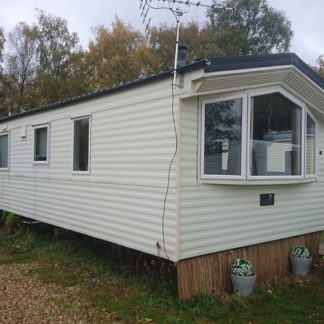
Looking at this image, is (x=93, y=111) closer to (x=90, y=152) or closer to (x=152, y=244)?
(x=90, y=152)

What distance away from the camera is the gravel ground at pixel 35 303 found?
435 cm

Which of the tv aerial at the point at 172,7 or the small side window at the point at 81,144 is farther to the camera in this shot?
the small side window at the point at 81,144

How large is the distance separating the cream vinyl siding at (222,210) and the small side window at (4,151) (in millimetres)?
6499

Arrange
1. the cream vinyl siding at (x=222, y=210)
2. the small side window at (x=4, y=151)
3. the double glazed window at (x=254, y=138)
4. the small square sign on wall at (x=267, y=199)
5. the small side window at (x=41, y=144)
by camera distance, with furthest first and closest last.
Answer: the small side window at (x=4, y=151)
the small side window at (x=41, y=144)
the small square sign on wall at (x=267, y=199)
the double glazed window at (x=254, y=138)
the cream vinyl siding at (x=222, y=210)

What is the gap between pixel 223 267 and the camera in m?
5.09

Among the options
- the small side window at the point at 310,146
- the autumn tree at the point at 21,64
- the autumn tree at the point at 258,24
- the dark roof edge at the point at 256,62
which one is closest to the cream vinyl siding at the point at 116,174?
the dark roof edge at the point at 256,62

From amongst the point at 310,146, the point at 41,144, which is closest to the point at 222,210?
the point at 310,146

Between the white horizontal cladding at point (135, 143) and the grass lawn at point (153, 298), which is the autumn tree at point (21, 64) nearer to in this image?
the grass lawn at point (153, 298)

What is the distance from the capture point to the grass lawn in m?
4.46

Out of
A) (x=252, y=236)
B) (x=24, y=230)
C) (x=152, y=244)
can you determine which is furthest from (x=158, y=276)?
(x=24, y=230)

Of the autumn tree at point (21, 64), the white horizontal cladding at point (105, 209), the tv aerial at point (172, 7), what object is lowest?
the white horizontal cladding at point (105, 209)

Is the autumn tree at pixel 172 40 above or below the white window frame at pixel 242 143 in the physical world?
above

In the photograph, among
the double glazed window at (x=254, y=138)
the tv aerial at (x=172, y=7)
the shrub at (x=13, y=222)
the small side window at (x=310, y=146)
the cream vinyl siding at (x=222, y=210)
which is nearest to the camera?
the cream vinyl siding at (x=222, y=210)

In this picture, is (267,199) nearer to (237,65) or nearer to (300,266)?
(300,266)
